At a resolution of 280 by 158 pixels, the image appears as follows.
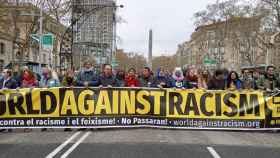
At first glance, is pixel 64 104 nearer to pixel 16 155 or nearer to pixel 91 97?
pixel 91 97

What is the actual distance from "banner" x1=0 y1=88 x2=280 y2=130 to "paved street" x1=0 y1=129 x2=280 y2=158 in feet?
0.95

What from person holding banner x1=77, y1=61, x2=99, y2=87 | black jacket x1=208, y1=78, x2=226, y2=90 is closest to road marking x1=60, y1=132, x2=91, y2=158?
person holding banner x1=77, y1=61, x2=99, y2=87

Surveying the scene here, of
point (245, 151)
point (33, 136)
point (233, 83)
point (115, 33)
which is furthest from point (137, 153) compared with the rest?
point (115, 33)

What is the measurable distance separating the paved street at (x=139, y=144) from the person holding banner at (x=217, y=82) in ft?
5.63

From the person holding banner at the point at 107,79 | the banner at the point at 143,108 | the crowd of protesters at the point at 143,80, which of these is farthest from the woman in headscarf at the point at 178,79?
the person holding banner at the point at 107,79

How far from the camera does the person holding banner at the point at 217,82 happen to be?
13188mm

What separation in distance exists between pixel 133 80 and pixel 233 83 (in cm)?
285

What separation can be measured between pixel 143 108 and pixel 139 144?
2627 mm

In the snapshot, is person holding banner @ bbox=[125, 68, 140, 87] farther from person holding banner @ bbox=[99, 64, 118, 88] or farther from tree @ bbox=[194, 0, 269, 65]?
tree @ bbox=[194, 0, 269, 65]

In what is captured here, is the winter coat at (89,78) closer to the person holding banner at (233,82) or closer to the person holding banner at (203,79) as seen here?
the person holding banner at (203,79)

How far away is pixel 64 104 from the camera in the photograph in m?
12.0

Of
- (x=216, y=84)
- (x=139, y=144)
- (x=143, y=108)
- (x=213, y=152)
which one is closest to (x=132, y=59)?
(x=216, y=84)

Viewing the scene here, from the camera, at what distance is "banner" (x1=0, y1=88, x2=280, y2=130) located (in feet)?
38.7

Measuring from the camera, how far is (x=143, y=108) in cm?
1215
